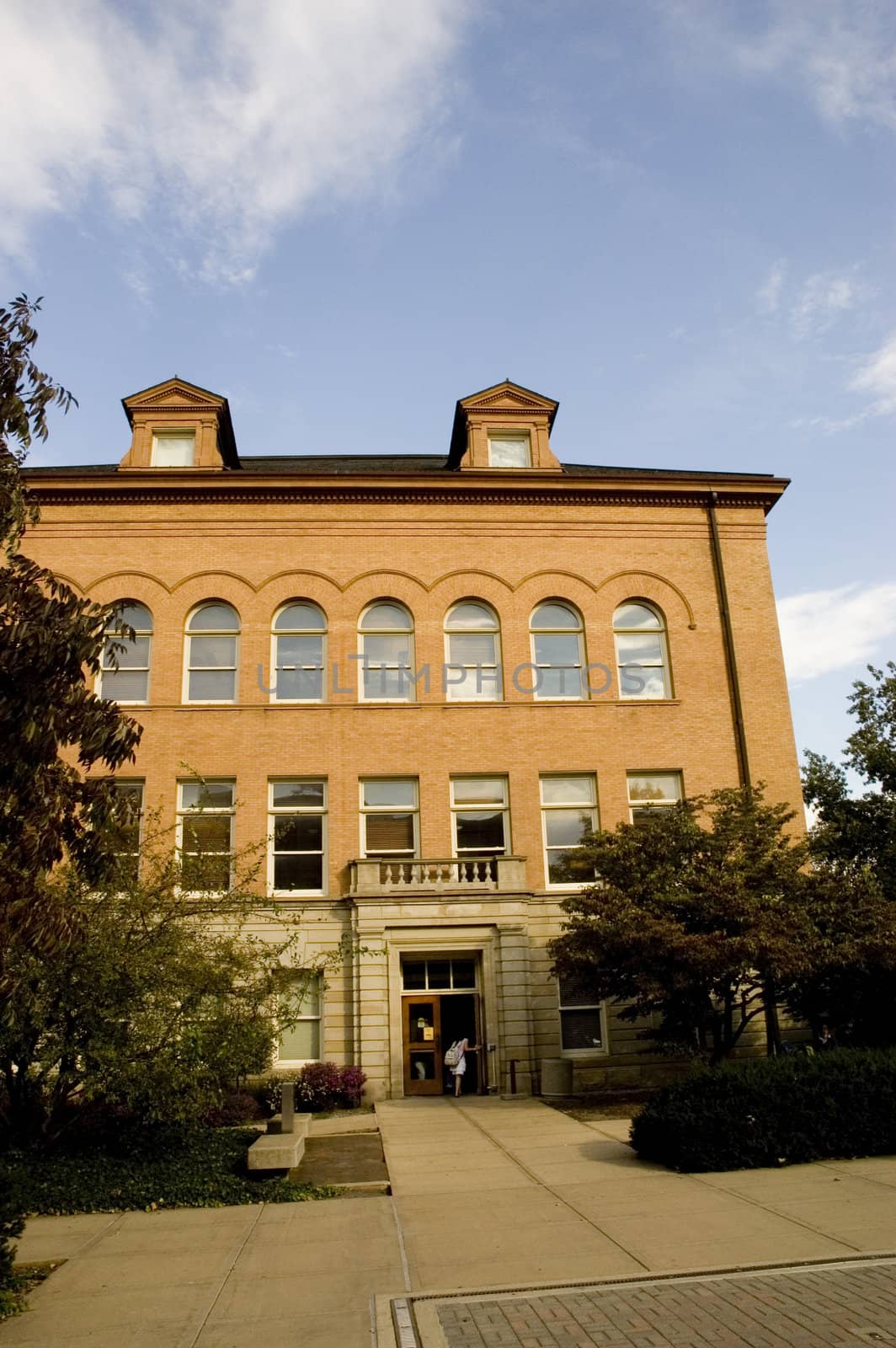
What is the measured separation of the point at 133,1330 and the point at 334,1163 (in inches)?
272

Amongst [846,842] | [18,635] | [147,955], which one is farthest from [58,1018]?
[846,842]

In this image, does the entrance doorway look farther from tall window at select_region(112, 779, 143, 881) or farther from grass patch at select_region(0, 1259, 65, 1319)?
grass patch at select_region(0, 1259, 65, 1319)

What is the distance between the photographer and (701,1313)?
743 cm

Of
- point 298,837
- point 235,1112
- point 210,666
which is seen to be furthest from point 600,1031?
point 210,666

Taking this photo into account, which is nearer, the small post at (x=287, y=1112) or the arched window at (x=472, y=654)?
the small post at (x=287, y=1112)

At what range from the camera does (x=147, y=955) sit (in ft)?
42.0

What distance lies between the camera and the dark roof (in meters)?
27.0

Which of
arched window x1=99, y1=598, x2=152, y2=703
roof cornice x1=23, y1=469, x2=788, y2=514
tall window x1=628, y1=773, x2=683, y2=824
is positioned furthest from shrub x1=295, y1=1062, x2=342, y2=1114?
roof cornice x1=23, y1=469, x2=788, y2=514

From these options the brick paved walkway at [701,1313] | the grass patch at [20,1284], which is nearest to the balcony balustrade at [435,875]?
the grass patch at [20,1284]

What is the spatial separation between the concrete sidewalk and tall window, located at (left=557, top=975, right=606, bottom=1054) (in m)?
9.79

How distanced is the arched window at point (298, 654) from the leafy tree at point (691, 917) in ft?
27.5

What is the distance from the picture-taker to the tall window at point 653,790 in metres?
25.2

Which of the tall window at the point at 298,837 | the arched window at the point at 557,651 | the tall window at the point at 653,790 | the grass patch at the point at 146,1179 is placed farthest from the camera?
the arched window at the point at 557,651

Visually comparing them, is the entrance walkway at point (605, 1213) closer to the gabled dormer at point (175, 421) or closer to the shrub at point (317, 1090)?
the shrub at point (317, 1090)
